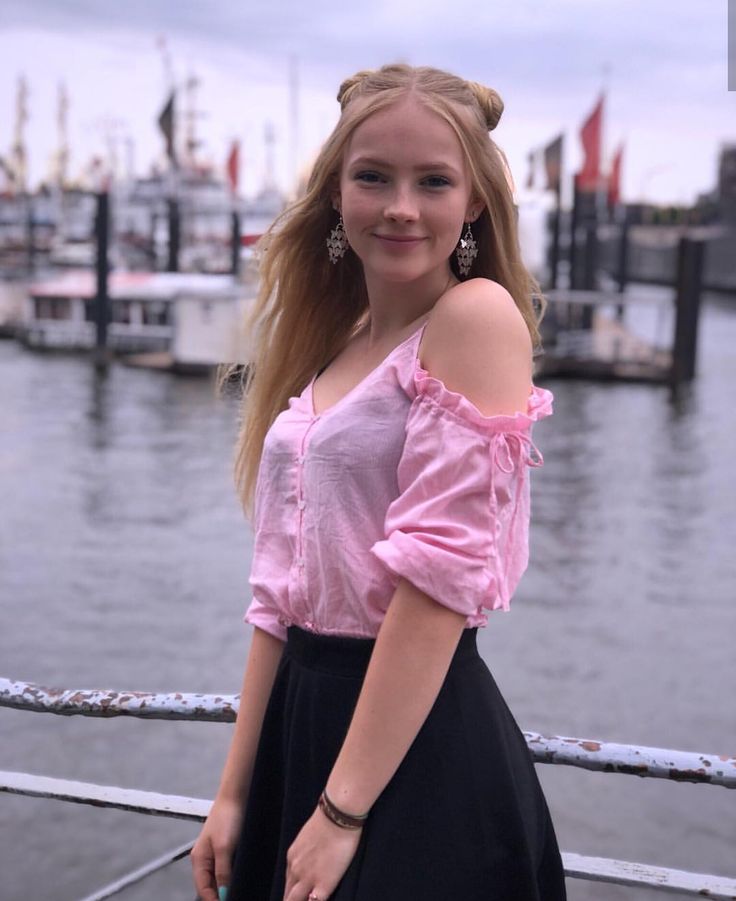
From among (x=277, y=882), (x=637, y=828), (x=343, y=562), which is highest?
(x=343, y=562)

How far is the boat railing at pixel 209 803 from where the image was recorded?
1.40 meters

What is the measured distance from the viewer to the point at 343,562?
1261 millimetres

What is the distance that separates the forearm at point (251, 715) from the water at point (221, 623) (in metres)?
4.79

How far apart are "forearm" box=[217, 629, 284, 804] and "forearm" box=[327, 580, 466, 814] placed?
0.24 metres

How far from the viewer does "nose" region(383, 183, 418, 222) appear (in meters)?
1.24

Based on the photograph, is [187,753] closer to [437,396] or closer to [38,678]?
[38,678]

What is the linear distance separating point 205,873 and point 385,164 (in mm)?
869

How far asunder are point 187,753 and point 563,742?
615 centimetres

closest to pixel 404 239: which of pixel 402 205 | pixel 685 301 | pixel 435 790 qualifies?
pixel 402 205

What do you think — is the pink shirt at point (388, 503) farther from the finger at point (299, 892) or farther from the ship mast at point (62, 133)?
the ship mast at point (62, 133)

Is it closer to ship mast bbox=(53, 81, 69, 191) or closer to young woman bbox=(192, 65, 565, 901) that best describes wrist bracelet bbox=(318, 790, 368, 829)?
young woman bbox=(192, 65, 565, 901)

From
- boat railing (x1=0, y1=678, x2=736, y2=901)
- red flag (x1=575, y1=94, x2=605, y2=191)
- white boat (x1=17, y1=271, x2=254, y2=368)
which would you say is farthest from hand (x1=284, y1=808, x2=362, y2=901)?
red flag (x1=575, y1=94, x2=605, y2=191)

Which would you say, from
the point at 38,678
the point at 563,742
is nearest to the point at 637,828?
the point at 38,678

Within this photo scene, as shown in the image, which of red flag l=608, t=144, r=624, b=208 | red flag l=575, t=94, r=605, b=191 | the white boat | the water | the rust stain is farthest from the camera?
red flag l=608, t=144, r=624, b=208
